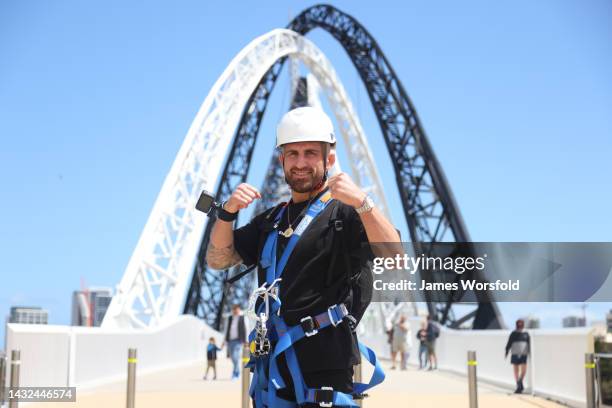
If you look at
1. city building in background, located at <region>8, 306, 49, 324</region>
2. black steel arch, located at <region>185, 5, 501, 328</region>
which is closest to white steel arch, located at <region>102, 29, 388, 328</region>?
black steel arch, located at <region>185, 5, 501, 328</region>

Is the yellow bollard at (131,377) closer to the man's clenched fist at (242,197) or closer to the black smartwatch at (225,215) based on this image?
the black smartwatch at (225,215)

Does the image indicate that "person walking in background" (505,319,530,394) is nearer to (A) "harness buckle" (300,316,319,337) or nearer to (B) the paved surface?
(B) the paved surface

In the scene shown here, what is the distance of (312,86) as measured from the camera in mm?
54188

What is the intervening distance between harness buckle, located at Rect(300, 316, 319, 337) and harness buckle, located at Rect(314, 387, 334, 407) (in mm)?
227

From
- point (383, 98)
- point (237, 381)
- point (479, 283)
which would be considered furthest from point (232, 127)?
point (479, 283)

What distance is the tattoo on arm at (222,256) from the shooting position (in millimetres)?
4055

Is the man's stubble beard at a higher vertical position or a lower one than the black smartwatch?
higher

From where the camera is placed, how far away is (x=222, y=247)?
13.2 feet

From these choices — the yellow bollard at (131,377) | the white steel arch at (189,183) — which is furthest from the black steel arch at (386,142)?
the yellow bollard at (131,377)

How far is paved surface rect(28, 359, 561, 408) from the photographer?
44.0ft

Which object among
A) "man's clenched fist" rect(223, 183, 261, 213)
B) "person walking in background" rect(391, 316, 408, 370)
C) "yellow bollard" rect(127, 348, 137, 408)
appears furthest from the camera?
"person walking in background" rect(391, 316, 408, 370)

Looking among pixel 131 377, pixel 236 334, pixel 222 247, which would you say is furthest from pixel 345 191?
pixel 236 334

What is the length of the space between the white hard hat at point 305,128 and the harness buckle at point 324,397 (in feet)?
3.44

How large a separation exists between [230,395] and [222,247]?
1133 centimetres
